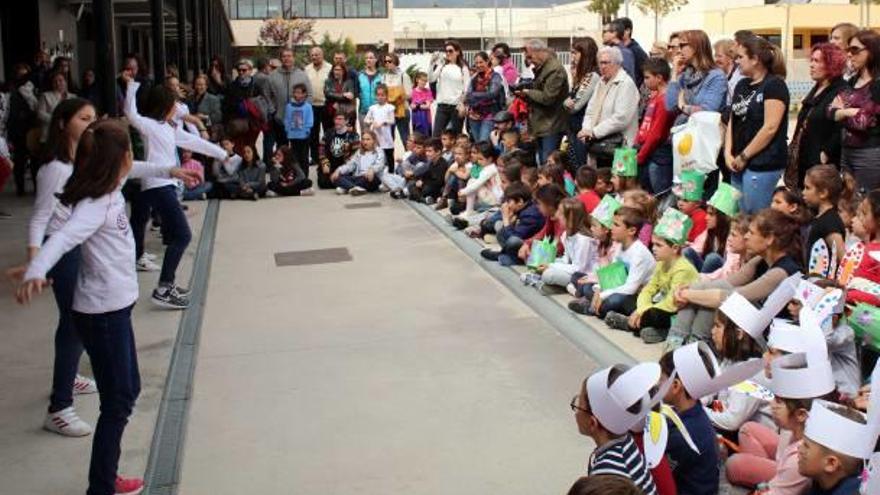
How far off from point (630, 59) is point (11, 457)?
7.00 m

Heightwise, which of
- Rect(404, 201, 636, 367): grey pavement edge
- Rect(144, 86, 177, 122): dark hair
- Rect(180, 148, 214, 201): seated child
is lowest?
Rect(404, 201, 636, 367): grey pavement edge

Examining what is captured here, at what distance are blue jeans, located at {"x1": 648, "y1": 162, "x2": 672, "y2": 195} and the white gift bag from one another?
0.74m

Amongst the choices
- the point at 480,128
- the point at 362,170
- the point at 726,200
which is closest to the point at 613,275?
the point at 726,200

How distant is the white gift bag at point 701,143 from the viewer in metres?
7.79

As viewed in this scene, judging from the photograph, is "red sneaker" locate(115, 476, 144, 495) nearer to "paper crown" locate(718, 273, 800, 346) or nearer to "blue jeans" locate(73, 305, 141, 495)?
"blue jeans" locate(73, 305, 141, 495)

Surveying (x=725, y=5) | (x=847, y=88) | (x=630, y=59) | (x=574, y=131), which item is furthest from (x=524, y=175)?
(x=725, y=5)

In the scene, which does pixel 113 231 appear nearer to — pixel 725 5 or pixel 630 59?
pixel 630 59

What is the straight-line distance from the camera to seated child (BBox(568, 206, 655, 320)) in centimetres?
685

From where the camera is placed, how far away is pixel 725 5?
230 feet

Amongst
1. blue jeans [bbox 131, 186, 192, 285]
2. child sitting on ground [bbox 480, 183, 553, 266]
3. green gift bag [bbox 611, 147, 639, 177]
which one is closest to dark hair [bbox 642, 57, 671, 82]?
green gift bag [bbox 611, 147, 639, 177]

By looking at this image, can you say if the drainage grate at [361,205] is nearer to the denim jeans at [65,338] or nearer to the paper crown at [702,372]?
the denim jeans at [65,338]

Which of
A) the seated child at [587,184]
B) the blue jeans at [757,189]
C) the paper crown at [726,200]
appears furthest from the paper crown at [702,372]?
the seated child at [587,184]

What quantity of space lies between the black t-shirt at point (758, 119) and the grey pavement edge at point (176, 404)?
158 inches

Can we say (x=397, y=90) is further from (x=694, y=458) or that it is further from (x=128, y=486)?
(x=694, y=458)
